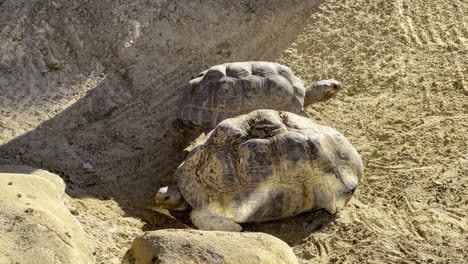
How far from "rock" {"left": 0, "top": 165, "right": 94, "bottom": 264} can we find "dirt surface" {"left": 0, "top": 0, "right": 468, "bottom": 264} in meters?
0.41

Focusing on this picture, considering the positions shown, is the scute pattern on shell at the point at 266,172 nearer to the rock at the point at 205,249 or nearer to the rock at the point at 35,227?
the rock at the point at 205,249

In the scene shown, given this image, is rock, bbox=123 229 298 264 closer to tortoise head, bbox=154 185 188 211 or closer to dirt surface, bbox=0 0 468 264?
dirt surface, bbox=0 0 468 264

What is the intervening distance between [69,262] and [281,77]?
3.88 metres

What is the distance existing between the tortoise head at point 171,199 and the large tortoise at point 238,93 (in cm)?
123

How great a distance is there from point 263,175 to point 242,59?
349 cm

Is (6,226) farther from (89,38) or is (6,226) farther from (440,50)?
(440,50)

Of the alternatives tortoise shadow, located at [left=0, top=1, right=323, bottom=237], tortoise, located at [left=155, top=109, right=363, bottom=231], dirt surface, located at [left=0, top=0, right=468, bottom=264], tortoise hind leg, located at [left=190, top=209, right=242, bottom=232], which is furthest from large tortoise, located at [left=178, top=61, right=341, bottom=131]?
tortoise hind leg, located at [left=190, top=209, right=242, bottom=232]

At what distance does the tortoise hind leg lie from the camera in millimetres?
5594

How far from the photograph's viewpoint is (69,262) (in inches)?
164

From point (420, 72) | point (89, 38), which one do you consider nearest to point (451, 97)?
point (420, 72)

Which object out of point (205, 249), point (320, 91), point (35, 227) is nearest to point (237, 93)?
point (320, 91)

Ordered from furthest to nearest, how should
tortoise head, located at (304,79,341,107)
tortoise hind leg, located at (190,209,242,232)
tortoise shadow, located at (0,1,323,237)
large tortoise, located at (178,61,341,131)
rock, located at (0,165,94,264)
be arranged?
tortoise head, located at (304,79,341,107) < large tortoise, located at (178,61,341,131) < tortoise shadow, located at (0,1,323,237) < tortoise hind leg, located at (190,209,242,232) < rock, located at (0,165,94,264)

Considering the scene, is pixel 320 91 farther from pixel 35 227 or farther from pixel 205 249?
pixel 35 227

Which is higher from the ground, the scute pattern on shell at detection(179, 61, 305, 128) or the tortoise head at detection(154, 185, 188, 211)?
the scute pattern on shell at detection(179, 61, 305, 128)
